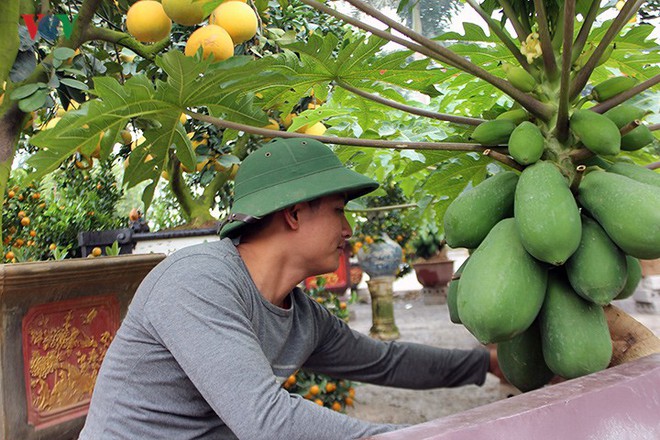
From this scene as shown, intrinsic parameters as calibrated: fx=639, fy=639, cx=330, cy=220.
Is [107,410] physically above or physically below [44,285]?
below

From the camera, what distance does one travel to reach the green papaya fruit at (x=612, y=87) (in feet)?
3.33

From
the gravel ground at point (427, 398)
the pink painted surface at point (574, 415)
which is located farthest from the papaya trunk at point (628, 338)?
the gravel ground at point (427, 398)

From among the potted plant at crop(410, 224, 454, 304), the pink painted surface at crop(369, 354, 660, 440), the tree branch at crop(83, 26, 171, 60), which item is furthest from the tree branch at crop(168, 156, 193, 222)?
the potted plant at crop(410, 224, 454, 304)

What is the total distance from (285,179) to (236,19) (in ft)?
2.32

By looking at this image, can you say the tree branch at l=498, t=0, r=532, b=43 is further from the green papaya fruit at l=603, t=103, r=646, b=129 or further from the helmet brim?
the helmet brim

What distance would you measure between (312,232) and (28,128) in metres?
1.53

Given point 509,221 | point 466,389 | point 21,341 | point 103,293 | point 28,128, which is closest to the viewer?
point 509,221

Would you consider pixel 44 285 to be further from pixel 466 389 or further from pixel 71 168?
pixel 466 389

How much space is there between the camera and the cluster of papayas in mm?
853

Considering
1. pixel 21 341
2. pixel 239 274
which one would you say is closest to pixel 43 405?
pixel 21 341

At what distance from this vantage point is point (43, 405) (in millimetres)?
1798

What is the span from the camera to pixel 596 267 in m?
0.87

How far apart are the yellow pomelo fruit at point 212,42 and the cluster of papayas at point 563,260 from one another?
983mm

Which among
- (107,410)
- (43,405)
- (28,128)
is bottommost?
(43,405)
